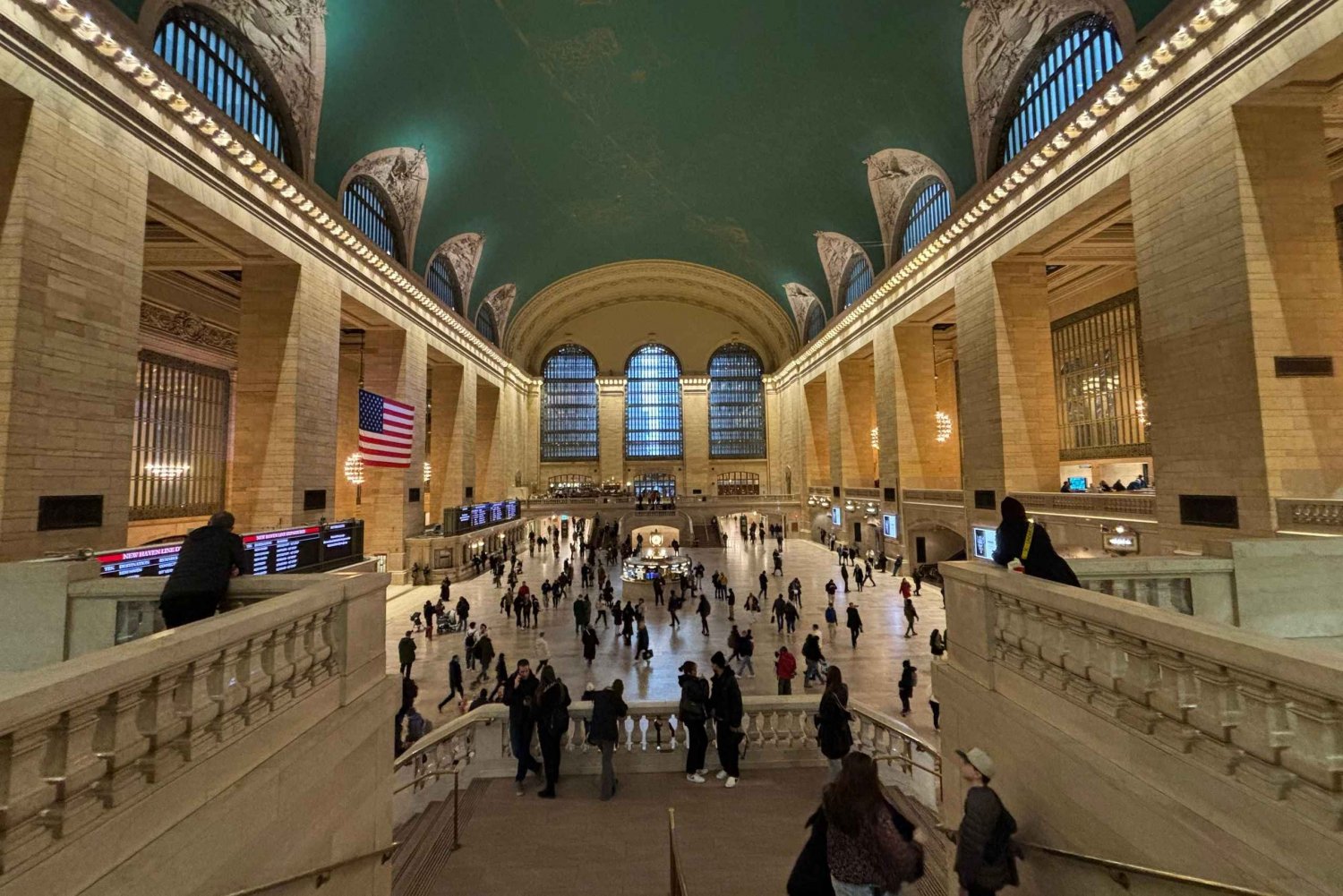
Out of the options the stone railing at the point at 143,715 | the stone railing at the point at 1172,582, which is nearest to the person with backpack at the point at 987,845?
the stone railing at the point at 1172,582

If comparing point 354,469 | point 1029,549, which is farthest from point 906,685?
point 354,469

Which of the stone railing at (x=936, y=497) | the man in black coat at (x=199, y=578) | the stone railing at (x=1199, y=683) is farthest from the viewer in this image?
the stone railing at (x=936, y=497)

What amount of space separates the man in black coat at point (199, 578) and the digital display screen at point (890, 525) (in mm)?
18941

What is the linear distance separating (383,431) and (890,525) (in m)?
15.9

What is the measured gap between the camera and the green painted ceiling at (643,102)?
13359 millimetres

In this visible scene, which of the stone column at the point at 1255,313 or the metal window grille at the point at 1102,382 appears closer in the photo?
the stone column at the point at 1255,313

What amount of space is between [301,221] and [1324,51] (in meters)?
17.1

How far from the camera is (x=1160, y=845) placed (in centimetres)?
213

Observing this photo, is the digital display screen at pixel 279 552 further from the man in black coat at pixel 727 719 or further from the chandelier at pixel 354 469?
the man in black coat at pixel 727 719

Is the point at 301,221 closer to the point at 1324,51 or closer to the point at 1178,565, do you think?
the point at 1178,565

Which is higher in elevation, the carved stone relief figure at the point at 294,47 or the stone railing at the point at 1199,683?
the carved stone relief figure at the point at 294,47

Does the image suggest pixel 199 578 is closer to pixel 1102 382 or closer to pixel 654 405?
pixel 1102 382

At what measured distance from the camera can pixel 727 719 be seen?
17.6 feet

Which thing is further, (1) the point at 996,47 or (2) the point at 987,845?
(1) the point at 996,47
